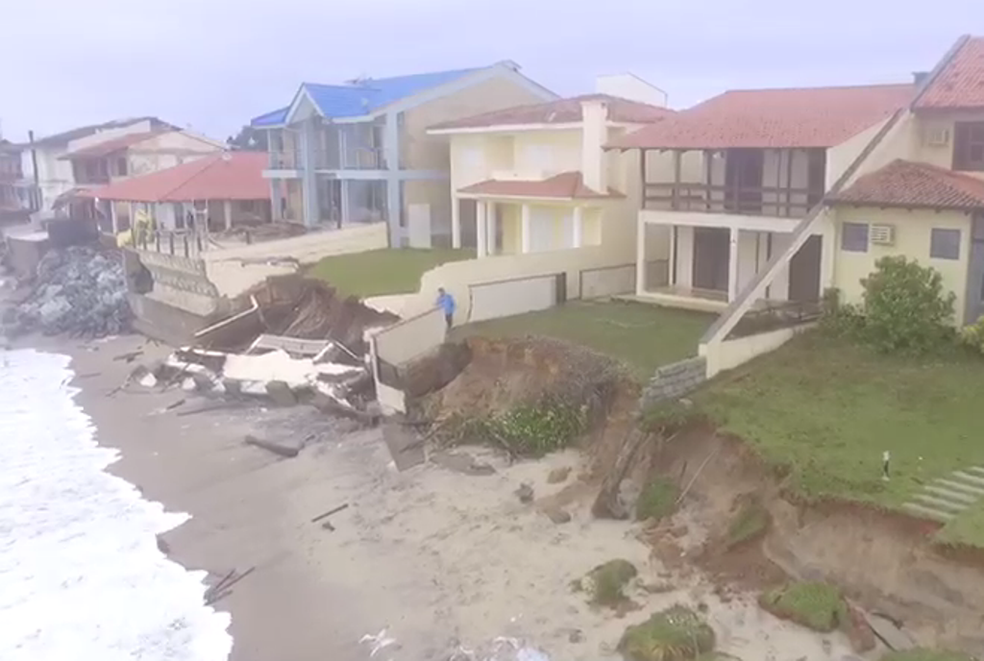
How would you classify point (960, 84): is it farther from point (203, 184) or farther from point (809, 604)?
point (203, 184)

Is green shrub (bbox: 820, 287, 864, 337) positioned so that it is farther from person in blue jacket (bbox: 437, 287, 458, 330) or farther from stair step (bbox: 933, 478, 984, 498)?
person in blue jacket (bbox: 437, 287, 458, 330)

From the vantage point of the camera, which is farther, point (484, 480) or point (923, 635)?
point (484, 480)

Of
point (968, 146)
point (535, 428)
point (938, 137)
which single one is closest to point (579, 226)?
point (938, 137)

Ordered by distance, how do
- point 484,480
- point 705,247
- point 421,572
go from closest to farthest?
1. point 421,572
2. point 484,480
3. point 705,247

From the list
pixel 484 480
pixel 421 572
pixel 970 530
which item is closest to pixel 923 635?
pixel 970 530

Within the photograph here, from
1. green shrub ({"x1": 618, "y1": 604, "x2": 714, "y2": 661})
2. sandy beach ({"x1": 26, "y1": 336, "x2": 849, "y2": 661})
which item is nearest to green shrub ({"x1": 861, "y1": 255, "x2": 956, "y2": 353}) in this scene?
sandy beach ({"x1": 26, "y1": 336, "x2": 849, "y2": 661})

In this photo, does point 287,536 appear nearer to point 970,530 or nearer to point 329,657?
point 329,657
